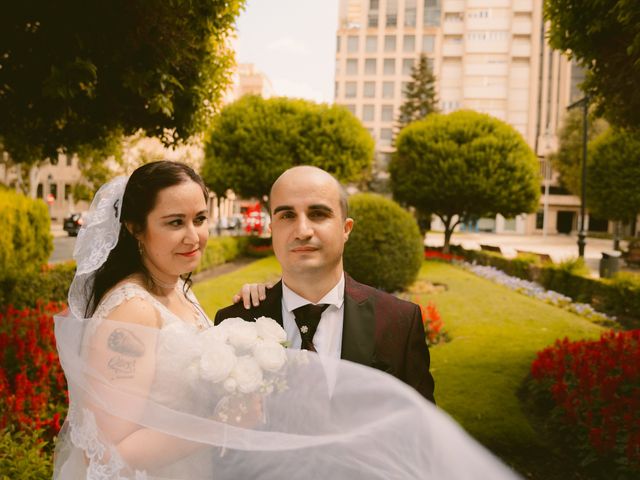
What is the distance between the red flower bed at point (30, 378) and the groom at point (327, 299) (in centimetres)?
324

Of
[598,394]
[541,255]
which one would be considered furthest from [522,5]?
[598,394]

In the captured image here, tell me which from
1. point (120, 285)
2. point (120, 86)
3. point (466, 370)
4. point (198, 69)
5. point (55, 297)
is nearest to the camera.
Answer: point (120, 285)

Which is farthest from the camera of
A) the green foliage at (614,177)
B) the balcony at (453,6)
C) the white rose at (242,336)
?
the balcony at (453,6)

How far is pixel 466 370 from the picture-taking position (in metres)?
7.68

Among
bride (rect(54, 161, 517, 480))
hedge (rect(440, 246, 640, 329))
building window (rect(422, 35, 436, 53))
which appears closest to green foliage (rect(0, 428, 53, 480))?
bride (rect(54, 161, 517, 480))

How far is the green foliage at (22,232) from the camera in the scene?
10.8 meters

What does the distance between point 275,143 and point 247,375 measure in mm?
28535

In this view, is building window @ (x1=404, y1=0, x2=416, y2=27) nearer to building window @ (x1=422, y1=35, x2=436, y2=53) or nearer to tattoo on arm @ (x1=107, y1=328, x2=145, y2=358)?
building window @ (x1=422, y1=35, x2=436, y2=53)

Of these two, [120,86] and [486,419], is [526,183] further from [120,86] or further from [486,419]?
[120,86]

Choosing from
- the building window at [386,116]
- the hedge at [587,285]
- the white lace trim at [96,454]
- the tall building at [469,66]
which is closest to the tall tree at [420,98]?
the tall building at [469,66]

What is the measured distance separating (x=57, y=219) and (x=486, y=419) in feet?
192

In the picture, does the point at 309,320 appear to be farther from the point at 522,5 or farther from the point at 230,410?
the point at 522,5

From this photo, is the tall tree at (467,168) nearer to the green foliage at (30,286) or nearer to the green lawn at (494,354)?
the green lawn at (494,354)

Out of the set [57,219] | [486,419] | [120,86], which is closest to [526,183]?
[486,419]
